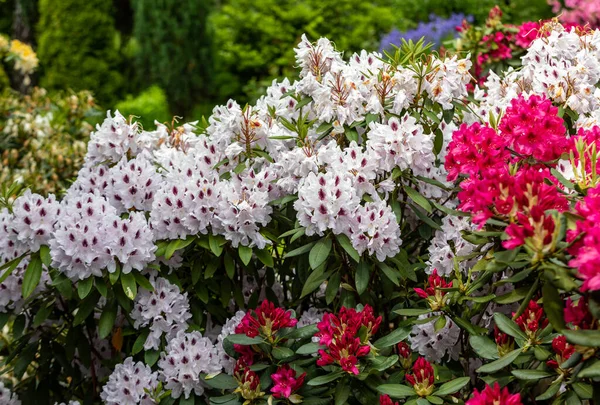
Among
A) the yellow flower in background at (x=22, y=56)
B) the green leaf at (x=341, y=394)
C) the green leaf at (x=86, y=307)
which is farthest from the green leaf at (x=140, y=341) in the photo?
the yellow flower in background at (x=22, y=56)

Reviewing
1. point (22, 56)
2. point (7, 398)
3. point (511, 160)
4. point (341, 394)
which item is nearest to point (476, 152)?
point (511, 160)

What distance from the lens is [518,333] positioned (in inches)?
62.7

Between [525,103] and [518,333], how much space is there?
0.59 metres

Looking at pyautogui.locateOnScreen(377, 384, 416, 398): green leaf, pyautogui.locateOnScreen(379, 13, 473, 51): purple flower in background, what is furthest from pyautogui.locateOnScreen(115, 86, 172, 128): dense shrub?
pyautogui.locateOnScreen(377, 384, 416, 398): green leaf

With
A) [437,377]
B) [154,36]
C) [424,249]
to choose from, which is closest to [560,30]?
[424,249]

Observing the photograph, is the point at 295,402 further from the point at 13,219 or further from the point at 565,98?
the point at 565,98

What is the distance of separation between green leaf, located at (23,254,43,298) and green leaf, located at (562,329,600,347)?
141cm

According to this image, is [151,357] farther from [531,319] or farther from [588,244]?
[588,244]

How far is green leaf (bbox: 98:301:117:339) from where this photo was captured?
6.66ft

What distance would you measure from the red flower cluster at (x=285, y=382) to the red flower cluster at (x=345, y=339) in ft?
0.29

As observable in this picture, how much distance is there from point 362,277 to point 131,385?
2.34 feet

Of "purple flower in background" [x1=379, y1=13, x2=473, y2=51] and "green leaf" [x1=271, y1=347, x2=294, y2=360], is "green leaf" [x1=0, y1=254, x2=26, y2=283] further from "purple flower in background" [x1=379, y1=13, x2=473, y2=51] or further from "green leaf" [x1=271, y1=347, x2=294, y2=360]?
"purple flower in background" [x1=379, y1=13, x2=473, y2=51]

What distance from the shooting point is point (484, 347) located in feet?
5.53

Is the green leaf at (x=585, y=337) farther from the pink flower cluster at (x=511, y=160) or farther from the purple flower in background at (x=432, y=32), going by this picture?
the purple flower in background at (x=432, y=32)
